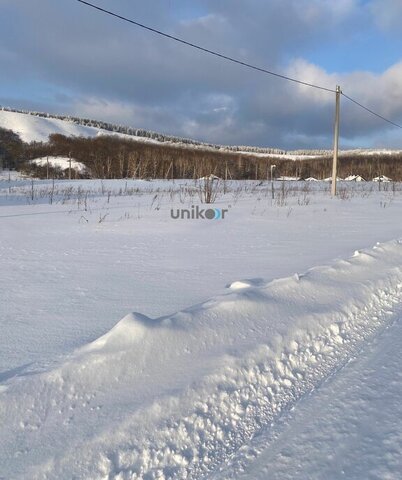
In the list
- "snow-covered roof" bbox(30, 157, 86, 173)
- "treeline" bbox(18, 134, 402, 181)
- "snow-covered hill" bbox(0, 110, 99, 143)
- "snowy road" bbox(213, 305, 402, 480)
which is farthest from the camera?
"snow-covered hill" bbox(0, 110, 99, 143)

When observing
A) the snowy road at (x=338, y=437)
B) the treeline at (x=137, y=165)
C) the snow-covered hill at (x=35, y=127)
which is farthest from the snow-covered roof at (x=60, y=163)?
the snowy road at (x=338, y=437)

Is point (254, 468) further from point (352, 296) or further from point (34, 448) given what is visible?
point (352, 296)

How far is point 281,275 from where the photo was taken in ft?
12.8

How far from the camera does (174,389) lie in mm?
1786

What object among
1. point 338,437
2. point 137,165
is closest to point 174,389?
point 338,437

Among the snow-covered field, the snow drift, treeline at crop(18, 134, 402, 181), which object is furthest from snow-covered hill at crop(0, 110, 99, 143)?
the snow drift

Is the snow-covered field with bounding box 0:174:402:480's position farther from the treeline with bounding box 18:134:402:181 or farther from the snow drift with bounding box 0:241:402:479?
the treeline with bounding box 18:134:402:181

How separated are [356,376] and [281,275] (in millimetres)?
1888

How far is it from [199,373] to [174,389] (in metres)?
0.18

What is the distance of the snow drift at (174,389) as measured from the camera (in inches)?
56.8

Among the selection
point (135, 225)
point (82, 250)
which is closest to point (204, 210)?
point (135, 225)

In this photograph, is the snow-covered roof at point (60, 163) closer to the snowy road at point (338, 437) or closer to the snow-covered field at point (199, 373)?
the snow-covered field at point (199, 373)

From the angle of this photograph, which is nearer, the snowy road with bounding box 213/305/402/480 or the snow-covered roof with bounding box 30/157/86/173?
the snowy road with bounding box 213/305/402/480

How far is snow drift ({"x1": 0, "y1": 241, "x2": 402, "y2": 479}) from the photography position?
56.8 inches
